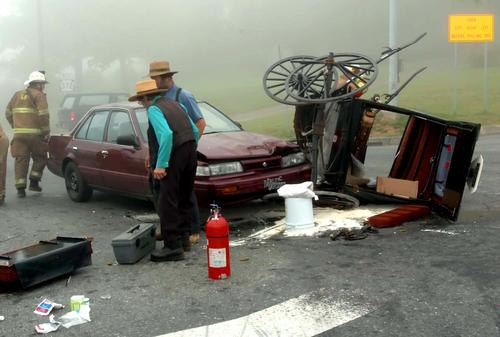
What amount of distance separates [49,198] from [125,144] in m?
2.65

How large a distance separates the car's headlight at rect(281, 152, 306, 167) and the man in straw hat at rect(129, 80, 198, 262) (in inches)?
64.1

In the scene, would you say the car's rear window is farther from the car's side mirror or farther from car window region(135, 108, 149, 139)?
the car's side mirror

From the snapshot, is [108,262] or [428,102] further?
[428,102]

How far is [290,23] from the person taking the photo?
181ft

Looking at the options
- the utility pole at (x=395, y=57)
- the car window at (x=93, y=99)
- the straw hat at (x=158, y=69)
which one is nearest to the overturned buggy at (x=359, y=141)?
the straw hat at (x=158, y=69)

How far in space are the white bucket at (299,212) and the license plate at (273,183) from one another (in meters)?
0.52

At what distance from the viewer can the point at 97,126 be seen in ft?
26.7

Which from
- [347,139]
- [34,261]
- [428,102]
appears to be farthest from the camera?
[428,102]

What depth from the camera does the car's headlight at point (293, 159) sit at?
6812 mm

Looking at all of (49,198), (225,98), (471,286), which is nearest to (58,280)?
(471,286)

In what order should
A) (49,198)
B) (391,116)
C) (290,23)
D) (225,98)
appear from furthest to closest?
(290,23) → (225,98) → (391,116) → (49,198)

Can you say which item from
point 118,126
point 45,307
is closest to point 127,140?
point 118,126

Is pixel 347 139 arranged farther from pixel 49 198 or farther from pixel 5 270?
pixel 49 198

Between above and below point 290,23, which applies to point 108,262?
below
